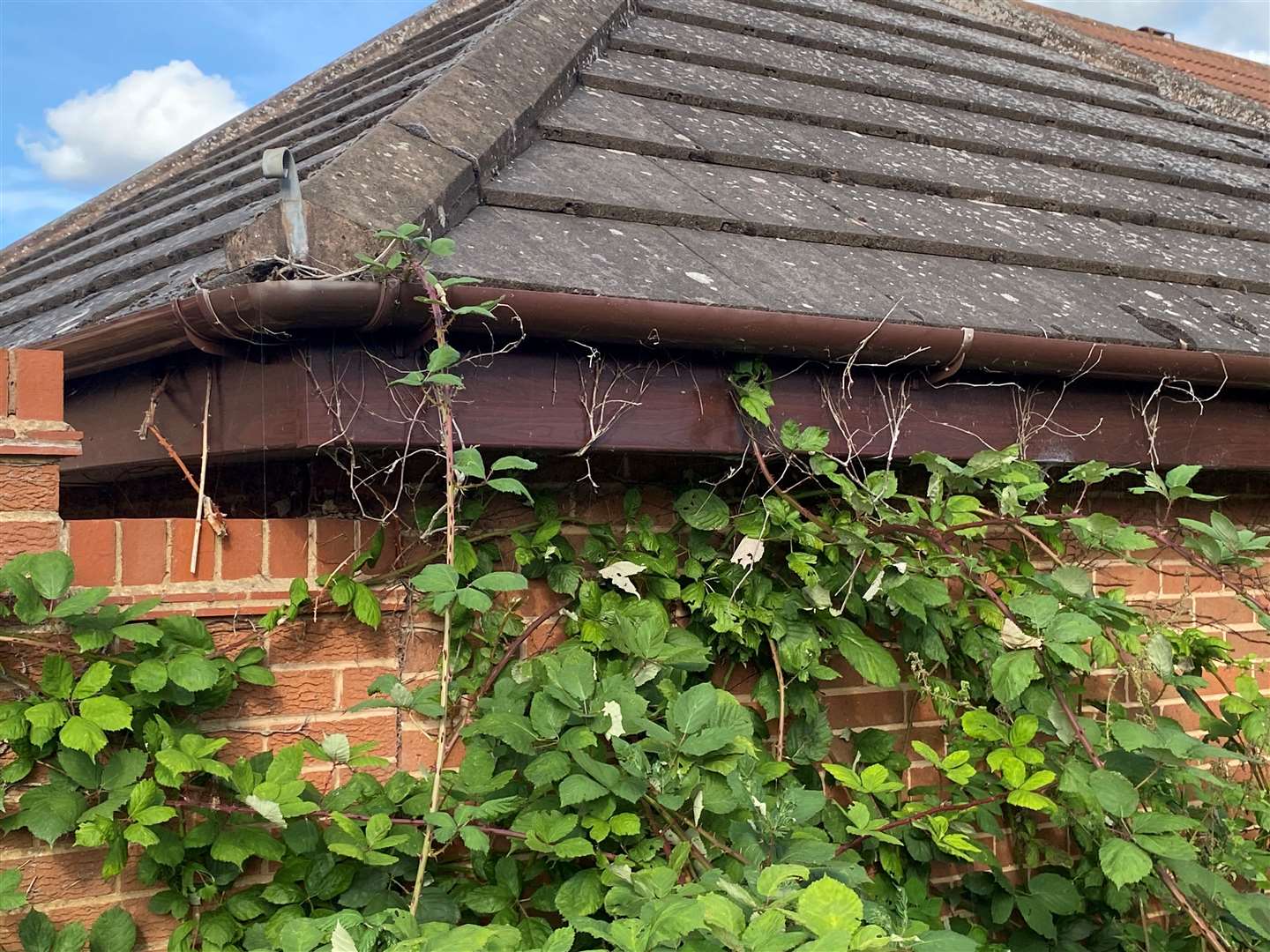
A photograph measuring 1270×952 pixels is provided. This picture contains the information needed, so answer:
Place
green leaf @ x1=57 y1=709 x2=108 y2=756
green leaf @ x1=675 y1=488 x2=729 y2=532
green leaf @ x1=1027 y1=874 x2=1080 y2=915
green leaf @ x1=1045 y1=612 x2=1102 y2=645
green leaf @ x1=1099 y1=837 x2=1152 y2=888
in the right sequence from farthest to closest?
green leaf @ x1=1027 y1=874 x2=1080 y2=915, green leaf @ x1=675 y1=488 x2=729 y2=532, green leaf @ x1=1045 y1=612 x2=1102 y2=645, green leaf @ x1=1099 y1=837 x2=1152 y2=888, green leaf @ x1=57 y1=709 x2=108 y2=756

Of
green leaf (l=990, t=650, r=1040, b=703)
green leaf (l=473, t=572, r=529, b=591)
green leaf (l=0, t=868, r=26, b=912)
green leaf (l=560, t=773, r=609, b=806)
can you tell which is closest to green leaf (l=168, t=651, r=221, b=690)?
green leaf (l=0, t=868, r=26, b=912)

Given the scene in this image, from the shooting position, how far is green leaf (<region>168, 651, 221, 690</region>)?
1823 millimetres

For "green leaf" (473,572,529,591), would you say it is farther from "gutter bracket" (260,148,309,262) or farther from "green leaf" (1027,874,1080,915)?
"green leaf" (1027,874,1080,915)

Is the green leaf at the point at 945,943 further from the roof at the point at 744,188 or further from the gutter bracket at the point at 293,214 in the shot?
the gutter bracket at the point at 293,214

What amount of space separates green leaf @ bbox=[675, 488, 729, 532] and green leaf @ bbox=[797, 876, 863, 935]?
0.87 meters

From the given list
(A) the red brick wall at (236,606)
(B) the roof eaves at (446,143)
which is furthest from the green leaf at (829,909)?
(B) the roof eaves at (446,143)

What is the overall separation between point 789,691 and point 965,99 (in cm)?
291

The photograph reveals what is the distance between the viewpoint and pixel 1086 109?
15.6 ft

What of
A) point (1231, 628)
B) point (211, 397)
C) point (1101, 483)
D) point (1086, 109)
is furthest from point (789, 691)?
point (1086, 109)

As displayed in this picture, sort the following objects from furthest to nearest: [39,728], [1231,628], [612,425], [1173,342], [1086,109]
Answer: [1086,109]
[1231,628]
[1173,342]
[612,425]
[39,728]

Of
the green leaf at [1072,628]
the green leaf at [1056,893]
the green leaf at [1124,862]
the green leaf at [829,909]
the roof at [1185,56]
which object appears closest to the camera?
the green leaf at [829,909]

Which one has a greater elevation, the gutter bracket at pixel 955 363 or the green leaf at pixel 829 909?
the gutter bracket at pixel 955 363

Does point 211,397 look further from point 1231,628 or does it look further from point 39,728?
point 1231,628

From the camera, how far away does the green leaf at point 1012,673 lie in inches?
85.1
